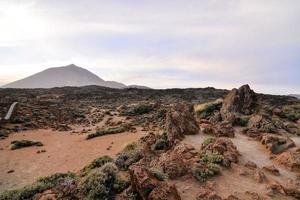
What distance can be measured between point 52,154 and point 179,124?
32.4 ft

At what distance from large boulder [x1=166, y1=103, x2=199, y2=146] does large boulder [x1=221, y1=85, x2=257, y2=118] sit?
7.64 metres

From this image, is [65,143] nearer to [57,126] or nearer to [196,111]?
[57,126]

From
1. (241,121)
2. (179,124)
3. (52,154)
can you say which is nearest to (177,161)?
(179,124)

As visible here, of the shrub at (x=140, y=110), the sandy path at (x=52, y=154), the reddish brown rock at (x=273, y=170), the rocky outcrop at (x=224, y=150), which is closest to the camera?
the reddish brown rock at (x=273, y=170)

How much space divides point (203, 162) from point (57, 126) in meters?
26.1

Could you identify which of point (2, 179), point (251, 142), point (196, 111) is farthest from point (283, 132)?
point (2, 179)

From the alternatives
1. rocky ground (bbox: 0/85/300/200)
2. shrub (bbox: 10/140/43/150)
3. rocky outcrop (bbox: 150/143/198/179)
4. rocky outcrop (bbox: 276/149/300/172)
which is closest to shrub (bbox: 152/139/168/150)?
rocky ground (bbox: 0/85/300/200)

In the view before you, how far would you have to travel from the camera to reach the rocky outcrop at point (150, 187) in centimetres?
1172

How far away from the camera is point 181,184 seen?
46.1 feet

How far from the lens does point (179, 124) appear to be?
72.1 feet

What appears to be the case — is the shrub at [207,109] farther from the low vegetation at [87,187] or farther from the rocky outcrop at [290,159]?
the low vegetation at [87,187]

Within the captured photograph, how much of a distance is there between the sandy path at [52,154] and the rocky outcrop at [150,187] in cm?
891

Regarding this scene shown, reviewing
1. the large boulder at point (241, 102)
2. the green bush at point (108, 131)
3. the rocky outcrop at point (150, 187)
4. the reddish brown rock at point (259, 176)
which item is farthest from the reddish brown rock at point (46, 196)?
the large boulder at point (241, 102)

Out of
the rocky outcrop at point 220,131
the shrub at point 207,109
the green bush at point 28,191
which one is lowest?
the green bush at point 28,191
